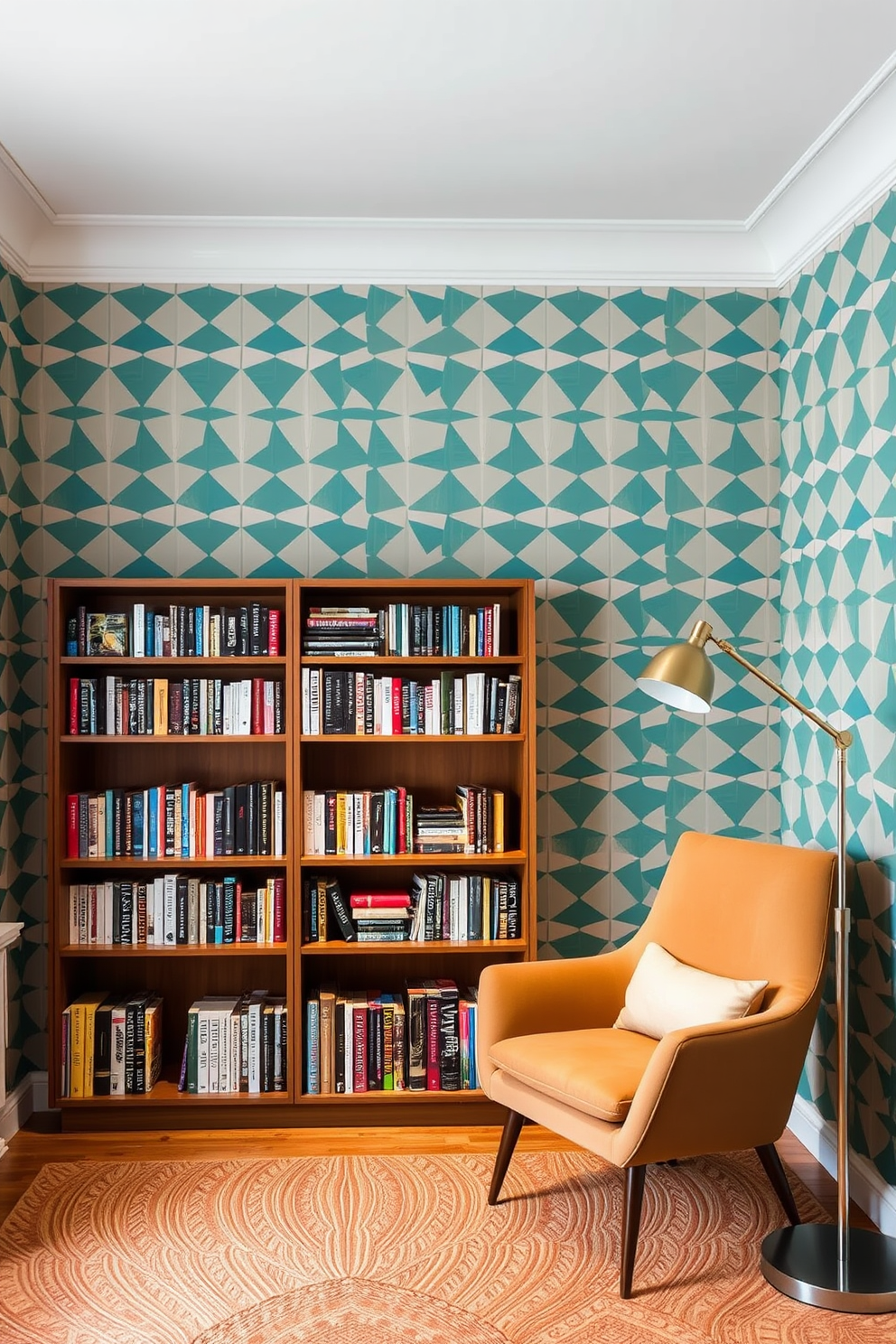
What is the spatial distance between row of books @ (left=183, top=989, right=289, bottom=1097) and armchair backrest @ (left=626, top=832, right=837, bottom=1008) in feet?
3.71

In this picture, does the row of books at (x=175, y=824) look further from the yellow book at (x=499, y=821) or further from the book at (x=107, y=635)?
the yellow book at (x=499, y=821)

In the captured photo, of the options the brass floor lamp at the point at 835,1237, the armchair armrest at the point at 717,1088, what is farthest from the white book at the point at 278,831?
the armchair armrest at the point at 717,1088

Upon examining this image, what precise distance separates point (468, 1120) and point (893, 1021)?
133 cm

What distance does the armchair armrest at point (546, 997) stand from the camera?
2863 mm

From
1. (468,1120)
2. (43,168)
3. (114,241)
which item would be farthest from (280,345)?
(468,1120)

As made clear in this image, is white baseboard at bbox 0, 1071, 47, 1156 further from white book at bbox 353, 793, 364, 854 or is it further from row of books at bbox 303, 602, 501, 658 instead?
row of books at bbox 303, 602, 501, 658

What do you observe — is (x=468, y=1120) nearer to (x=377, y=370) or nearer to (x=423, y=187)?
(x=377, y=370)

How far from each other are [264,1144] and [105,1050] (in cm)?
57

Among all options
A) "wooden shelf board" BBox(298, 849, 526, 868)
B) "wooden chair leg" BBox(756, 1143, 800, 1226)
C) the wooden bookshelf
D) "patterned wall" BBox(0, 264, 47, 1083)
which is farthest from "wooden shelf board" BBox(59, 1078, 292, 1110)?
"wooden chair leg" BBox(756, 1143, 800, 1226)

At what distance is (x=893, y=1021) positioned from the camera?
2723mm

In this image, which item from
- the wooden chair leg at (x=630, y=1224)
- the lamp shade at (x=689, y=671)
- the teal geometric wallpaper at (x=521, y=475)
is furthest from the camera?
the teal geometric wallpaper at (x=521, y=475)

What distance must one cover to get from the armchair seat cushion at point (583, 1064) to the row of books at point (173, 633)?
1407 millimetres

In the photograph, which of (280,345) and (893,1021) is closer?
(893,1021)

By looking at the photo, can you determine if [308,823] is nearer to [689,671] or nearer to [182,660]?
[182,660]
